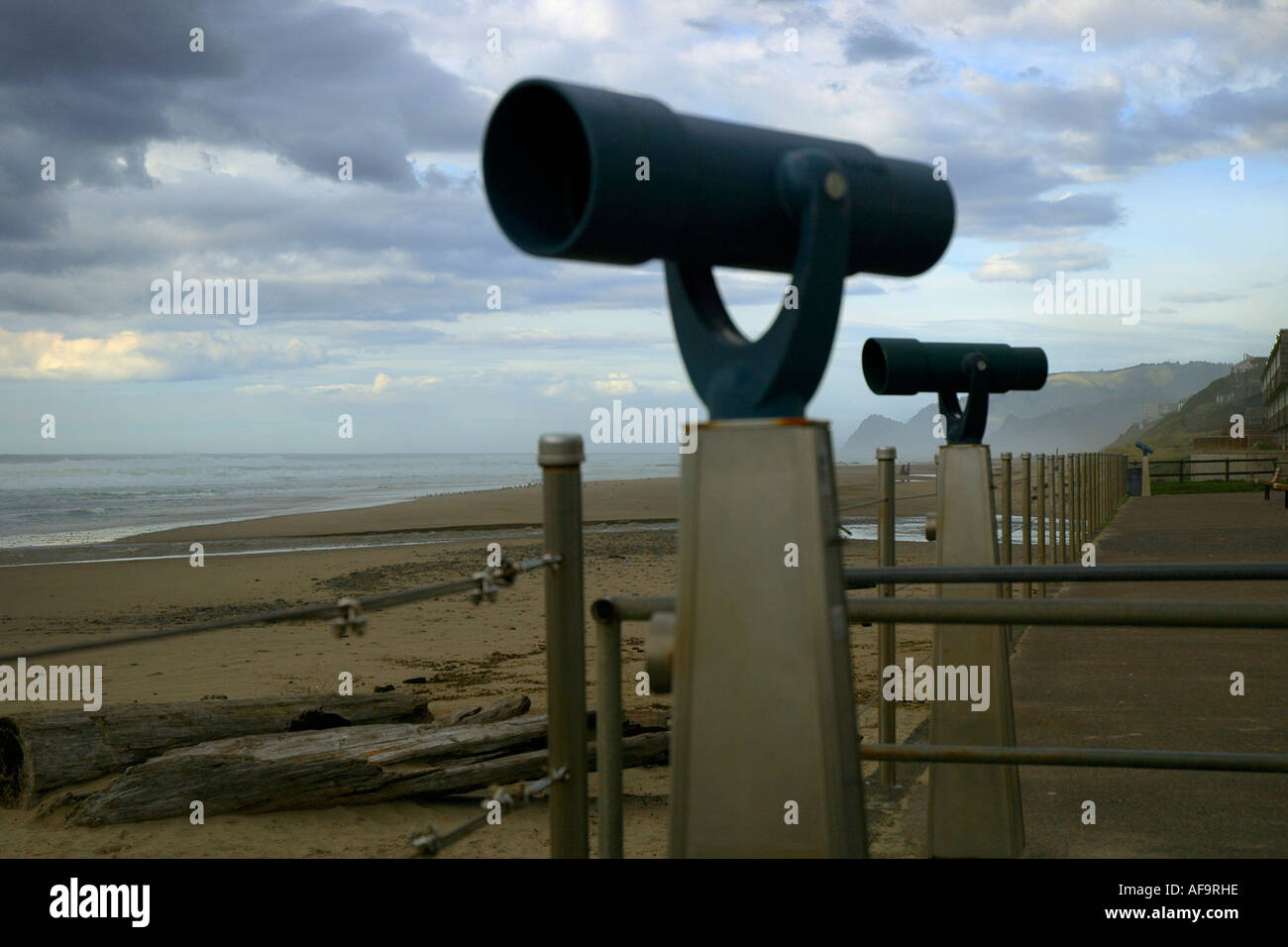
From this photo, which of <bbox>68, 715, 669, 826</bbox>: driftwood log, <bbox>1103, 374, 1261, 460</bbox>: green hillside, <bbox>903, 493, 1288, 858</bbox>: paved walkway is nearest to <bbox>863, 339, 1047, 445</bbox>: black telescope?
<bbox>903, 493, 1288, 858</bbox>: paved walkway

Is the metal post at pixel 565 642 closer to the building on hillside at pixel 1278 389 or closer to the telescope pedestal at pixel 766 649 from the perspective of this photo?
the telescope pedestal at pixel 766 649

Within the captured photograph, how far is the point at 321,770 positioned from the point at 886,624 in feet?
7.68

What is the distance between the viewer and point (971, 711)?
3.01 meters

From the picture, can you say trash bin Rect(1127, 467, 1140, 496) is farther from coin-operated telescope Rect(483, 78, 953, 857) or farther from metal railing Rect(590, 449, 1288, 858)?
coin-operated telescope Rect(483, 78, 953, 857)

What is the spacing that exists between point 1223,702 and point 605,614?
14.1 feet

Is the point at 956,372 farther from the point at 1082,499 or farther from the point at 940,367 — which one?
the point at 1082,499

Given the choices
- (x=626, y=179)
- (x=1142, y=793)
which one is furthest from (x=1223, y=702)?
(x=626, y=179)

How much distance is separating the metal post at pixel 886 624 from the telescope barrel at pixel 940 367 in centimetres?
148

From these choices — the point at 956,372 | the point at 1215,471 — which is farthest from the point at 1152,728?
the point at 1215,471

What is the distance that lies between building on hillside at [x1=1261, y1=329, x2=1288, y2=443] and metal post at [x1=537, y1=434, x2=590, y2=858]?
6186 centimetres

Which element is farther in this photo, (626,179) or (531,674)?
(531,674)

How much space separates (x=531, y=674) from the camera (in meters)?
7.35

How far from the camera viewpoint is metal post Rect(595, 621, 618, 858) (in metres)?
2.12
